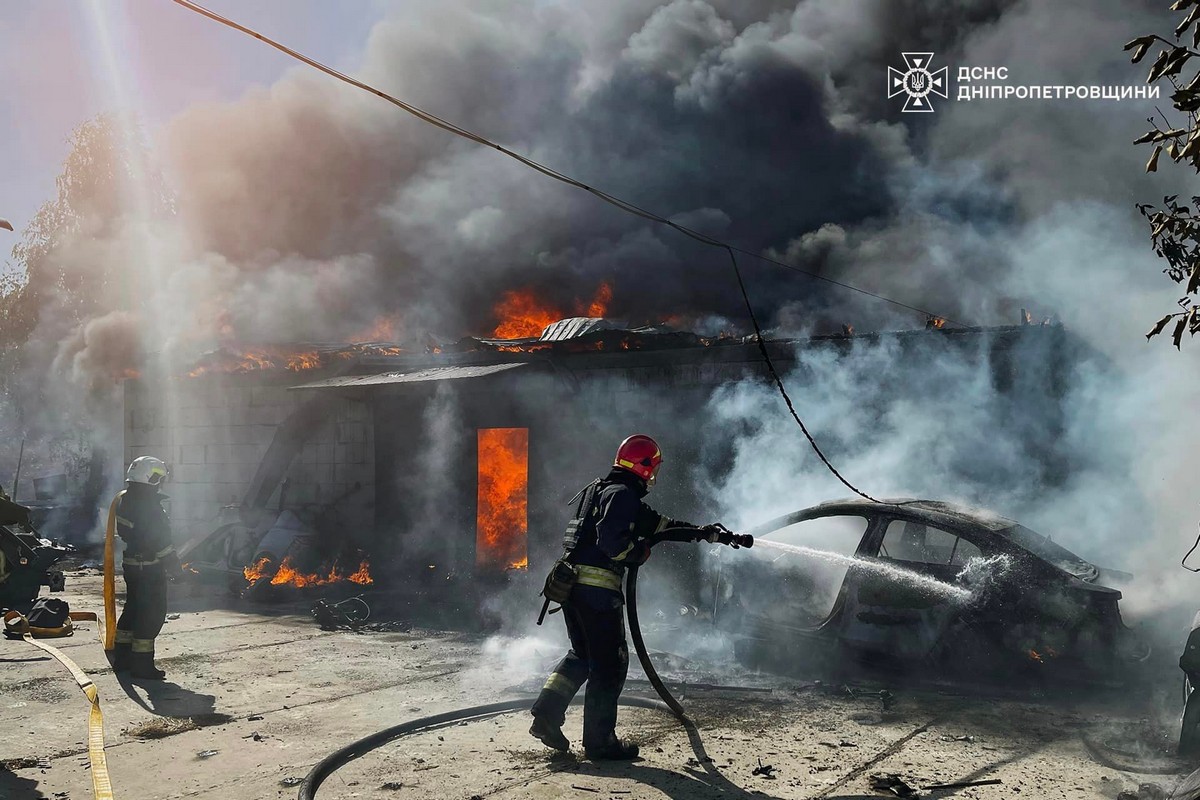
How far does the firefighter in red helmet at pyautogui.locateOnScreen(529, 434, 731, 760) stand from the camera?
4.66 meters

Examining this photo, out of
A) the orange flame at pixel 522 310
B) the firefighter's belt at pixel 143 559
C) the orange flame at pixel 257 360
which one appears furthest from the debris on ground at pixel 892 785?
the orange flame at pixel 522 310

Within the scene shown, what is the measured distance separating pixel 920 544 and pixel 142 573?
633 cm

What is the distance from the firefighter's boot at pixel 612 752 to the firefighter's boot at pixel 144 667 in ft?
13.1

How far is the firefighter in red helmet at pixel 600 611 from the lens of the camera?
466cm

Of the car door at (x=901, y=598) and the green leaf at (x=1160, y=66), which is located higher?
the green leaf at (x=1160, y=66)

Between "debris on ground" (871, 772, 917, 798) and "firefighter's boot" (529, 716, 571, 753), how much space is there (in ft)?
5.49

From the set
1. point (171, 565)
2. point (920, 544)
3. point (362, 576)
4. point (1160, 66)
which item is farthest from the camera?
point (362, 576)

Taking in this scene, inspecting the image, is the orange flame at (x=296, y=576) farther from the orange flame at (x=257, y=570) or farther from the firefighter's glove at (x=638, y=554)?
the firefighter's glove at (x=638, y=554)

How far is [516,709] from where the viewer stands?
5.65 metres

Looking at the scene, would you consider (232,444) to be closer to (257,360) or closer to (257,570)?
(257,360)

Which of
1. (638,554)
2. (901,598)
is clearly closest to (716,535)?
(638,554)

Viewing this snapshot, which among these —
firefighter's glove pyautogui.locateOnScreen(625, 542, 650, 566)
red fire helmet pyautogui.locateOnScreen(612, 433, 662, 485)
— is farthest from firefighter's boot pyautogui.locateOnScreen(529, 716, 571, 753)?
red fire helmet pyautogui.locateOnScreen(612, 433, 662, 485)

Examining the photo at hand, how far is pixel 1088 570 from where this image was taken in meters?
5.90

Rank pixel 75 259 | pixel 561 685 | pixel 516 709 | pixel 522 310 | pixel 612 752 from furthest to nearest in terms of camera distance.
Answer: pixel 75 259
pixel 522 310
pixel 516 709
pixel 561 685
pixel 612 752
